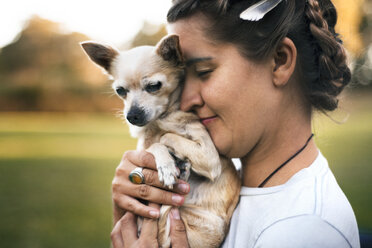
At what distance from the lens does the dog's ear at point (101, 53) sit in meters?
1.94

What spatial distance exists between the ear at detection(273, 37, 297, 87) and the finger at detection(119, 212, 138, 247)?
3.21 feet

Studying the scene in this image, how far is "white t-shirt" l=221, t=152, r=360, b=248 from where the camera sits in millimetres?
1117

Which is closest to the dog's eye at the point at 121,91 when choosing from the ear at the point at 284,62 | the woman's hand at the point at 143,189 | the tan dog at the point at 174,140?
the tan dog at the point at 174,140

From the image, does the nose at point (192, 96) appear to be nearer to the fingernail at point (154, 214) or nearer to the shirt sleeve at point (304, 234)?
the fingernail at point (154, 214)

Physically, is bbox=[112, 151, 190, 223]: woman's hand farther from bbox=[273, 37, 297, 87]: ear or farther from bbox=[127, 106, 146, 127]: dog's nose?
bbox=[273, 37, 297, 87]: ear

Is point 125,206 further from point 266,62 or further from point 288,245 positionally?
point 266,62

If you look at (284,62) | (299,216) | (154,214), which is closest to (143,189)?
(154,214)

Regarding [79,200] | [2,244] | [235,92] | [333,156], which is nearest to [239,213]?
[235,92]

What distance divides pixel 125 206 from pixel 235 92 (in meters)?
0.79

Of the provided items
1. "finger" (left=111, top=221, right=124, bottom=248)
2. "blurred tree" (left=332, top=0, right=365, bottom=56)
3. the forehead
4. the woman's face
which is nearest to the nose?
the woman's face

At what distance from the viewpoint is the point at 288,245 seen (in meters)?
1.10

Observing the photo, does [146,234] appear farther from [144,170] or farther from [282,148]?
[282,148]

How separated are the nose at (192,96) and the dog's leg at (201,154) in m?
0.15

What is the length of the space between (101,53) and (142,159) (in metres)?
0.84
